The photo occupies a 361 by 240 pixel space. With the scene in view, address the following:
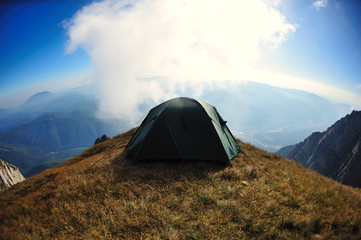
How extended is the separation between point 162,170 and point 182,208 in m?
2.79

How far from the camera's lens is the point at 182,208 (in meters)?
5.07

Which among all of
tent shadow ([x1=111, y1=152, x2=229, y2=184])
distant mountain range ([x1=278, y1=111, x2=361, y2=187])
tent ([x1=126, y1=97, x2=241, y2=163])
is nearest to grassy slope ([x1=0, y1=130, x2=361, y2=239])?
tent shadow ([x1=111, y1=152, x2=229, y2=184])

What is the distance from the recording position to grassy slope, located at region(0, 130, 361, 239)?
4.33 metres

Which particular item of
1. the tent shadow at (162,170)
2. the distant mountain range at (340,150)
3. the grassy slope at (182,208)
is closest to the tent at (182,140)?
the tent shadow at (162,170)

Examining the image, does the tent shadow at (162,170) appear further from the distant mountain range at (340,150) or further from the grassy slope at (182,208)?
the distant mountain range at (340,150)

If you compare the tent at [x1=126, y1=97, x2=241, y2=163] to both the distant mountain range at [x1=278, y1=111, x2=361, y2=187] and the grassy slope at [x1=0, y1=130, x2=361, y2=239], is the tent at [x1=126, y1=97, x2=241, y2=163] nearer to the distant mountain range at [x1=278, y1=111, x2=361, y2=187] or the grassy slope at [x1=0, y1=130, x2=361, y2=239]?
the grassy slope at [x1=0, y1=130, x2=361, y2=239]

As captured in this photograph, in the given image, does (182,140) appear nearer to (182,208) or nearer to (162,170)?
(162,170)

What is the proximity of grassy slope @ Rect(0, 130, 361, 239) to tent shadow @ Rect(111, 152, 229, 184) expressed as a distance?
5 centimetres

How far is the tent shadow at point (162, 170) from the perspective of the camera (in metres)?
6.99

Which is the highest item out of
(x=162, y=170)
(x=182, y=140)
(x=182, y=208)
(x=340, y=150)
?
(x=182, y=140)

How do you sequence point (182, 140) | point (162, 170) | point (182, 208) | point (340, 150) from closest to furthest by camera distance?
1. point (182, 208)
2. point (162, 170)
3. point (182, 140)
4. point (340, 150)

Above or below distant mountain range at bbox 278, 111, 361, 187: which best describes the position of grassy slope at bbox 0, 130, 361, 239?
above

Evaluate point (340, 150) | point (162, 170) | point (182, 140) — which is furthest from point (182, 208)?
point (340, 150)

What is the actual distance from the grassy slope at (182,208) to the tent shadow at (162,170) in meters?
0.05
